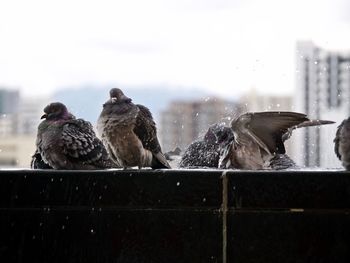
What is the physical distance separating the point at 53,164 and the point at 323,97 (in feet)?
31.0

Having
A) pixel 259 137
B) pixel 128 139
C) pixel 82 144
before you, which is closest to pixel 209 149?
pixel 259 137

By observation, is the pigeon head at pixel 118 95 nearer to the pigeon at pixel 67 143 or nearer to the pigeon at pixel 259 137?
the pigeon at pixel 67 143

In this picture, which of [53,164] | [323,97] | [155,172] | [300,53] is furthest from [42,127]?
[323,97]

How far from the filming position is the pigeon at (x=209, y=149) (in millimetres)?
5051

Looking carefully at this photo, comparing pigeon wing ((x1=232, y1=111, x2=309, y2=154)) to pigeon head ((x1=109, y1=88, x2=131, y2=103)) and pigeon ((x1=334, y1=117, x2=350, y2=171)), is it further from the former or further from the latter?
pigeon head ((x1=109, y1=88, x2=131, y2=103))

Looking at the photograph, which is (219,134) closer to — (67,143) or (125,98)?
(125,98)

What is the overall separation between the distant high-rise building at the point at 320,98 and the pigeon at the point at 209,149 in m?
0.73

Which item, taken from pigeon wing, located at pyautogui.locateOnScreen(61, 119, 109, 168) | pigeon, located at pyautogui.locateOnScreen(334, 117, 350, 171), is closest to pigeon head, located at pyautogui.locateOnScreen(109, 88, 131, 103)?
pigeon wing, located at pyautogui.locateOnScreen(61, 119, 109, 168)

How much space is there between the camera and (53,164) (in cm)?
471

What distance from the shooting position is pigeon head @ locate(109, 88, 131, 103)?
466cm
